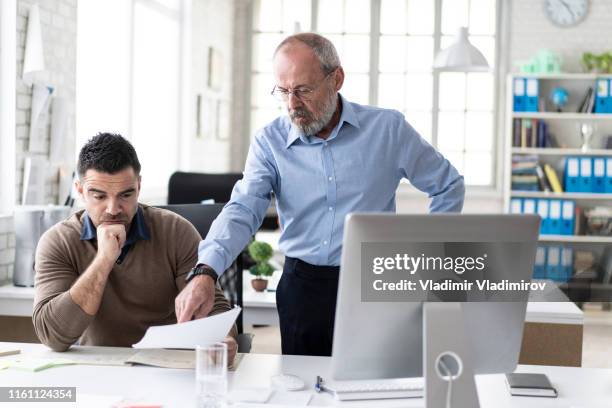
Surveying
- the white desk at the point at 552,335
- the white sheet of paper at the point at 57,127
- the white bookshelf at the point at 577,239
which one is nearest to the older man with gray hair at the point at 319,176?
the white desk at the point at 552,335

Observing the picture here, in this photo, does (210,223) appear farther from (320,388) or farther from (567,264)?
(567,264)

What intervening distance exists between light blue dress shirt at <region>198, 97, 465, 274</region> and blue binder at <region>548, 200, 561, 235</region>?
15.7 feet

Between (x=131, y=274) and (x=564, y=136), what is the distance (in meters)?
5.74

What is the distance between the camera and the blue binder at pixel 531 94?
698 centimetres

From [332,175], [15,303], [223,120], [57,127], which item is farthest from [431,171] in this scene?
[223,120]

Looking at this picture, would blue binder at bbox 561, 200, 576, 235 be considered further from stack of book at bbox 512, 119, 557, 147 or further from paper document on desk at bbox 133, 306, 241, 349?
paper document on desk at bbox 133, 306, 241, 349

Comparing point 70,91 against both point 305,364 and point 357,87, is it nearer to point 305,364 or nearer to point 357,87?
point 305,364

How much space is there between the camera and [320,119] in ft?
7.56

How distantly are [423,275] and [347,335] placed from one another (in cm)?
18

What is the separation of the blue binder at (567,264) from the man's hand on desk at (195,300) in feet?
9.92

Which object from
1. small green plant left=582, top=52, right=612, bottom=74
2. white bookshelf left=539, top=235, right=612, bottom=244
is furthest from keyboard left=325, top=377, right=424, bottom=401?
small green plant left=582, top=52, right=612, bottom=74

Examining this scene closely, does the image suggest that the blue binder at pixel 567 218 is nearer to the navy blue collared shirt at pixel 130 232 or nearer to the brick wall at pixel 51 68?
the brick wall at pixel 51 68

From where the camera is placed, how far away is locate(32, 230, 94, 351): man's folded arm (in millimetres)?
2062

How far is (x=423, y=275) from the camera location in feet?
4.80
